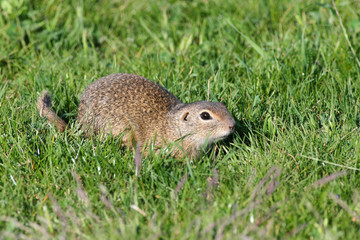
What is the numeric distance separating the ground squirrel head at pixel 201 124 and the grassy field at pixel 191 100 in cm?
15

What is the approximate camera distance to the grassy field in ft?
9.43

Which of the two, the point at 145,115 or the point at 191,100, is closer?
the point at 145,115

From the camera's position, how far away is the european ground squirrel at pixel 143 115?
3871 mm

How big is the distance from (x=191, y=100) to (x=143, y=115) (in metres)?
0.58

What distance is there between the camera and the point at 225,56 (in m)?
5.20

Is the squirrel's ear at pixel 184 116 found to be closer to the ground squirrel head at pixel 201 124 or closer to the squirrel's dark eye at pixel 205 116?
the ground squirrel head at pixel 201 124

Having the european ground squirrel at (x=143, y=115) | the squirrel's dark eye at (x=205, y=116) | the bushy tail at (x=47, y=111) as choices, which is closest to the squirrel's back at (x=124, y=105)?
the european ground squirrel at (x=143, y=115)

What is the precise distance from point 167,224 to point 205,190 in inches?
19.0

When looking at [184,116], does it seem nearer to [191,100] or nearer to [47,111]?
[191,100]

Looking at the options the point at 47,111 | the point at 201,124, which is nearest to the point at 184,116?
the point at 201,124

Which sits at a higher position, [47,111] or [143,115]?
[47,111]

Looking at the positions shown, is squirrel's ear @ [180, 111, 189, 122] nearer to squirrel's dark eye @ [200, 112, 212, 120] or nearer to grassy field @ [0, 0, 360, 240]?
squirrel's dark eye @ [200, 112, 212, 120]

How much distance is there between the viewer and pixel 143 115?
421 cm

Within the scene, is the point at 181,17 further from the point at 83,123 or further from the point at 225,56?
the point at 83,123
